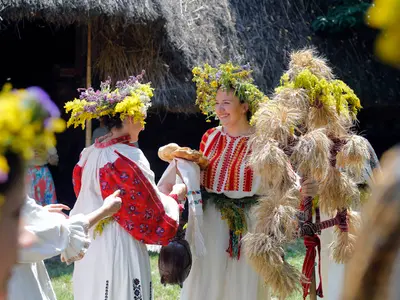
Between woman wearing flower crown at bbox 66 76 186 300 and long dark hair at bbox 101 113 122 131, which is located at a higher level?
long dark hair at bbox 101 113 122 131

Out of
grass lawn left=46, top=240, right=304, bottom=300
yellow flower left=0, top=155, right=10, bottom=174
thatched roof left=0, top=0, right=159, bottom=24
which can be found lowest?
grass lawn left=46, top=240, right=304, bottom=300

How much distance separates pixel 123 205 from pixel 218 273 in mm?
853

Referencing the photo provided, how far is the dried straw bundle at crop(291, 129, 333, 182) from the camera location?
12.5 feet

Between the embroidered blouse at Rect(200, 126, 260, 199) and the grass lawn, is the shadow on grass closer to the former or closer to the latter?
the grass lawn

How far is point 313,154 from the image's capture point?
150 inches

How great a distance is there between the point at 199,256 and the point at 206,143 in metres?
0.76

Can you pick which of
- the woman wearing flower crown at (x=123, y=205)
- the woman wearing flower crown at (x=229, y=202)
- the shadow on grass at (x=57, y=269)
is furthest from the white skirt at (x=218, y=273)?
the shadow on grass at (x=57, y=269)

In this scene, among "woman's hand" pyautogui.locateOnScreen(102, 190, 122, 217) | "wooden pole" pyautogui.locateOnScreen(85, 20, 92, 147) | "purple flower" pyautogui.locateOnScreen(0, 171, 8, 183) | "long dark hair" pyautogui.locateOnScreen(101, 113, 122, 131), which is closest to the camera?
"purple flower" pyautogui.locateOnScreen(0, 171, 8, 183)

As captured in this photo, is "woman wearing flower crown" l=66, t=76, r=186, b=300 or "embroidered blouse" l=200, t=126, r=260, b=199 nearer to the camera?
"woman wearing flower crown" l=66, t=76, r=186, b=300

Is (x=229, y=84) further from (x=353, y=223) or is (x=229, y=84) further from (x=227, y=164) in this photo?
(x=353, y=223)

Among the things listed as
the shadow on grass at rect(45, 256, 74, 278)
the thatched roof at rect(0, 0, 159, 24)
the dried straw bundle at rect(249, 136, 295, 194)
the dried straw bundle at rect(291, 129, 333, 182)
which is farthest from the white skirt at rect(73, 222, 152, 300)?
the thatched roof at rect(0, 0, 159, 24)

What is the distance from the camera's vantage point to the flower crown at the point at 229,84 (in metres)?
4.63

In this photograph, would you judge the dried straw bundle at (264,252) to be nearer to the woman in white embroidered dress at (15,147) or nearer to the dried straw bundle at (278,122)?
the dried straw bundle at (278,122)

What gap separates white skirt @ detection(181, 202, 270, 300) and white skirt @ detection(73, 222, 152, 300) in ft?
1.46
